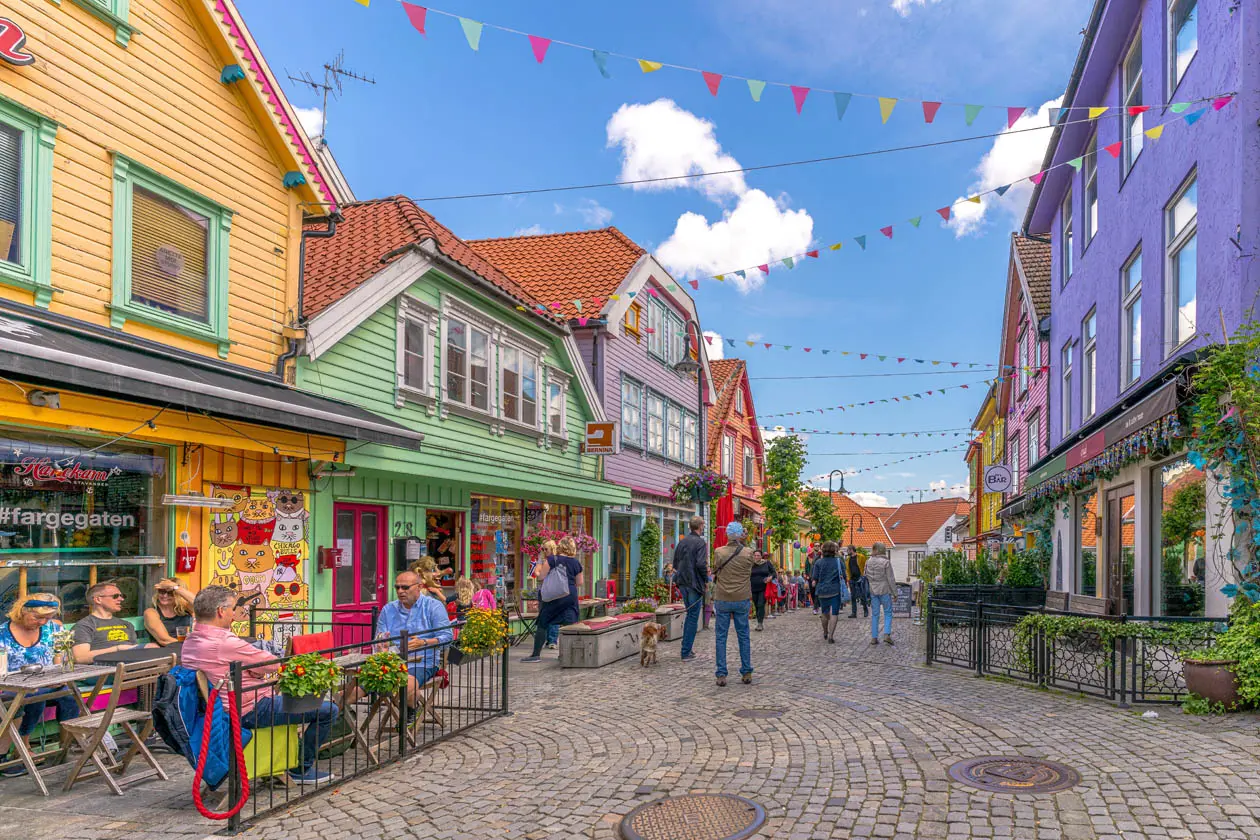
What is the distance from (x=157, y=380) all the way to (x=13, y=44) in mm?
3129

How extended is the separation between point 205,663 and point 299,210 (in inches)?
272

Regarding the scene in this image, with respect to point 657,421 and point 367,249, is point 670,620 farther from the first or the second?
point 657,421

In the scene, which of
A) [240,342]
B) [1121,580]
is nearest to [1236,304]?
[1121,580]

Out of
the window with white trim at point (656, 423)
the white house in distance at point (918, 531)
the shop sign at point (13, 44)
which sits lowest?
the white house in distance at point (918, 531)

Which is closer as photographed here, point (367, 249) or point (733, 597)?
point (733, 597)

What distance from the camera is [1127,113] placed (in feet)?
42.3

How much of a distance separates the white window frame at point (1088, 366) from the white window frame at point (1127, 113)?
3290 mm

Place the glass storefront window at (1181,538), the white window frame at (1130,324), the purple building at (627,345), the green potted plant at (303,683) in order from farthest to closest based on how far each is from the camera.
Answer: the purple building at (627,345) → the white window frame at (1130,324) → the glass storefront window at (1181,538) → the green potted plant at (303,683)

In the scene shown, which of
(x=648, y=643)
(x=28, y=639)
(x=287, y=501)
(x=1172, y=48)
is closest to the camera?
(x=28, y=639)

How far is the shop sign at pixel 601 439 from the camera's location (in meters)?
19.2

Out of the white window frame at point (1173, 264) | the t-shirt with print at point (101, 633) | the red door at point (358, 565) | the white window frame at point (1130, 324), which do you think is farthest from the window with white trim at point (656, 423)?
the t-shirt with print at point (101, 633)

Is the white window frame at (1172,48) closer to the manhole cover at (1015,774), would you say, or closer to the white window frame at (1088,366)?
the white window frame at (1088,366)

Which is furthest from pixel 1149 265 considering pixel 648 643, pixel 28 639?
pixel 28 639

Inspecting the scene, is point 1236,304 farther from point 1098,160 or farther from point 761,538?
point 761,538
